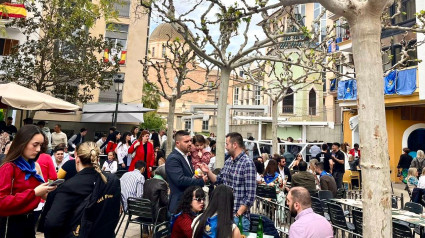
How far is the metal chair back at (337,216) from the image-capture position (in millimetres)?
5902

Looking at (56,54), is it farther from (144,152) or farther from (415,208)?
(415,208)

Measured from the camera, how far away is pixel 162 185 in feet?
19.1

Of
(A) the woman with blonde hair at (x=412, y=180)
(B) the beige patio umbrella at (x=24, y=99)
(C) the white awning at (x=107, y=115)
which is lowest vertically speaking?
(A) the woman with blonde hair at (x=412, y=180)

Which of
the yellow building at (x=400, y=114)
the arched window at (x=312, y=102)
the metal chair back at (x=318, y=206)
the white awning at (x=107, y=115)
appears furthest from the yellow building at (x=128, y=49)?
the arched window at (x=312, y=102)

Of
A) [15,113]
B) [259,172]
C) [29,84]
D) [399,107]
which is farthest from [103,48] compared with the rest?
[399,107]

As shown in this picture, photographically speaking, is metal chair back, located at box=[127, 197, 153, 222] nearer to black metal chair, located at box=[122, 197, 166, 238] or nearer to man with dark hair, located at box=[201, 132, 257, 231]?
black metal chair, located at box=[122, 197, 166, 238]

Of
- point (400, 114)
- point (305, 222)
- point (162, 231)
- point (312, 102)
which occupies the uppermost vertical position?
point (312, 102)

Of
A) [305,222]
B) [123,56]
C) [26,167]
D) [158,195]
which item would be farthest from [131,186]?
[123,56]

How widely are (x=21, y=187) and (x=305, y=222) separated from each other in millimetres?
2928

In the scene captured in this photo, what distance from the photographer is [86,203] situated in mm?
2709

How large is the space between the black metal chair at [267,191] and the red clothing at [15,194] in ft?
17.6

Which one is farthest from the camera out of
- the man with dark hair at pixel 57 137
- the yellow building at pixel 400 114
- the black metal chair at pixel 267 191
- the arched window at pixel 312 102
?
the arched window at pixel 312 102

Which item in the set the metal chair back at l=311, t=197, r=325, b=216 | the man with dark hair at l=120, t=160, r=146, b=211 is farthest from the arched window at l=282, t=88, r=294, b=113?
the man with dark hair at l=120, t=160, r=146, b=211

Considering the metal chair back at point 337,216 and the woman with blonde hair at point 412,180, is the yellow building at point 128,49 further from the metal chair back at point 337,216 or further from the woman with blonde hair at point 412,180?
the metal chair back at point 337,216
